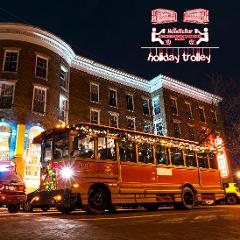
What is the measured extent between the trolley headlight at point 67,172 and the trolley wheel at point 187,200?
20.7 feet

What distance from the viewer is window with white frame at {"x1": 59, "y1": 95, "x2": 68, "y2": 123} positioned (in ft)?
85.0

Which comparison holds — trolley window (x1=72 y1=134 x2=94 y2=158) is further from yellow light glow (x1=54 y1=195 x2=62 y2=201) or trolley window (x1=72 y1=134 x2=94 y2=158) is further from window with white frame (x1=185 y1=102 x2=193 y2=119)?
window with white frame (x1=185 y1=102 x2=193 y2=119)

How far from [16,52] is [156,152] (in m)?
15.7

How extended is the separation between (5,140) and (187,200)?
14.2 m

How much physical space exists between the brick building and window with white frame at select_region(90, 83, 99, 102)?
0.05 metres

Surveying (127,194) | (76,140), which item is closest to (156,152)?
(127,194)

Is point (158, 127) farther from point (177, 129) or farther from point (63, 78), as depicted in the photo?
point (63, 78)

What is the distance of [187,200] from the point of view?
1487cm

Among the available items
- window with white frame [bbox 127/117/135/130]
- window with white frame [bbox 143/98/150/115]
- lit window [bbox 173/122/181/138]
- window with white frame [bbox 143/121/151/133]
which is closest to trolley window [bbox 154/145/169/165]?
window with white frame [bbox 127/117/135/130]

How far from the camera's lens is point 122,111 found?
3117 cm

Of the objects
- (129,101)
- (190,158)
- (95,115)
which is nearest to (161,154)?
(190,158)

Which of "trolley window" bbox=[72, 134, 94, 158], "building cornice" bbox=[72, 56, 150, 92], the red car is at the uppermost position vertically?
"building cornice" bbox=[72, 56, 150, 92]

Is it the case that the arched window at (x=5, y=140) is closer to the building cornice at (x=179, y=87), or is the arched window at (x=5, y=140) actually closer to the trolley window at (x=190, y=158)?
the trolley window at (x=190, y=158)

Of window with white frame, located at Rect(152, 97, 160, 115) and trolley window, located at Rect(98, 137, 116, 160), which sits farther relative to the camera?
window with white frame, located at Rect(152, 97, 160, 115)
